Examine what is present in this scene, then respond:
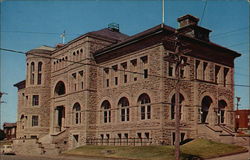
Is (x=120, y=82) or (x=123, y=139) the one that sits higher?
(x=120, y=82)

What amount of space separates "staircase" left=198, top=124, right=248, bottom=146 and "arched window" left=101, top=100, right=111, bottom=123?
11073 millimetres

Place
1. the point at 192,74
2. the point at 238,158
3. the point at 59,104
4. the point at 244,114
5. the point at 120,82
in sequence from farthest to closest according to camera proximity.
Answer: the point at 244,114 < the point at 59,104 < the point at 120,82 < the point at 192,74 < the point at 238,158

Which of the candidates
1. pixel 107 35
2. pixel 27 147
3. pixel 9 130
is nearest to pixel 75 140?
pixel 27 147

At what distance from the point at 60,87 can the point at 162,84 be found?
22531 millimetres

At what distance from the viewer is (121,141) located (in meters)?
38.3

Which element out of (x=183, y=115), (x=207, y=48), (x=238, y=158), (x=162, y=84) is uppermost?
(x=207, y=48)

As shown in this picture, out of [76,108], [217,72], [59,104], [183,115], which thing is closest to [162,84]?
[183,115]

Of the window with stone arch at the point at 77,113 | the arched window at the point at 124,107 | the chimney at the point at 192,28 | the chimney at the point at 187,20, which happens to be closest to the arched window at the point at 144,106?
the arched window at the point at 124,107

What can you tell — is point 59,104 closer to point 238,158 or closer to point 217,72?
point 217,72

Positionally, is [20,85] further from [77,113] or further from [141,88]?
[141,88]

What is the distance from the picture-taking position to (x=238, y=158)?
2683cm

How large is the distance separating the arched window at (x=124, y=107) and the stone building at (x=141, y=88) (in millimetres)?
111

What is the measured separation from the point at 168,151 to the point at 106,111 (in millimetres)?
14845

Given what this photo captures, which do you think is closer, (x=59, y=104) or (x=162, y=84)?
(x=162, y=84)
